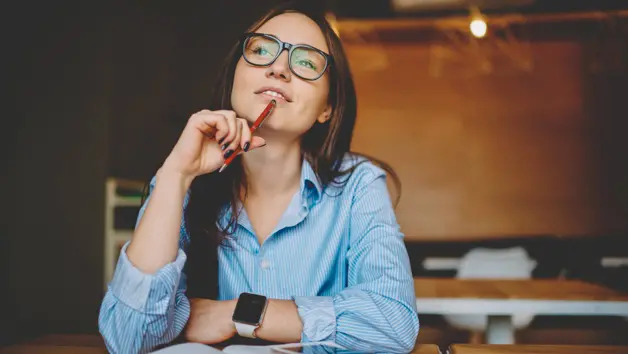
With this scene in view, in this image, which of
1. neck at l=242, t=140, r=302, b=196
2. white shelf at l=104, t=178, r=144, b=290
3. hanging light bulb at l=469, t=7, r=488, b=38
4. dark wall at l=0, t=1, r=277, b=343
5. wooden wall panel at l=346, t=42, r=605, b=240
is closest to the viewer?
neck at l=242, t=140, r=302, b=196

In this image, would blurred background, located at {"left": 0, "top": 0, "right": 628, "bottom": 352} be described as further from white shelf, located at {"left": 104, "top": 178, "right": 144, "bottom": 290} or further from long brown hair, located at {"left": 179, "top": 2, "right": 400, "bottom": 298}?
long brown hair, located at {"left": 179, "top": 2, "right": 400, "bottom": 298}

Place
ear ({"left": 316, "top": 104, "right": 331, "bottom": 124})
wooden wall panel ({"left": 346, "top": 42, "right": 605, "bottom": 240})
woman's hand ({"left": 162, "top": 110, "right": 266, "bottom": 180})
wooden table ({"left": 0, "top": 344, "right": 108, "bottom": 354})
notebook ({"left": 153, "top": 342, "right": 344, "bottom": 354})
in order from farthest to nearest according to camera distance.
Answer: wooden wall panel ({"left": 346, "top": 42, "right": 605, "bottom": 240}) < ear ({"left": 316, "top": 104, "right": 331, "bottom": 124}) < woman's hand ({"left": 162, "top": 110, "right": 266, "bottom": 180}) < wooden table ({"left": 0, "top": 344, "right": 108, "bottom": 354}) < notebook ({"left": 153, "top": 342, "right": 344, "bottom": 354})

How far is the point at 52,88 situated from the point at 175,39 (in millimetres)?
1646

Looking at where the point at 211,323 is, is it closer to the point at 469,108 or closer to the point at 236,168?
the point at 236,168

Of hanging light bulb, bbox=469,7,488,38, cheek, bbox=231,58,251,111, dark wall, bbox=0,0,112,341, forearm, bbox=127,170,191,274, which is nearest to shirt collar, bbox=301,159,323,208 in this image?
cheek, bbox=231,58,251,111

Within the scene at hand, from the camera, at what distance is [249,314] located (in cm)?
101

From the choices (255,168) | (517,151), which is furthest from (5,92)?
(517,151)

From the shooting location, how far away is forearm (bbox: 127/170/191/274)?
3.25ft

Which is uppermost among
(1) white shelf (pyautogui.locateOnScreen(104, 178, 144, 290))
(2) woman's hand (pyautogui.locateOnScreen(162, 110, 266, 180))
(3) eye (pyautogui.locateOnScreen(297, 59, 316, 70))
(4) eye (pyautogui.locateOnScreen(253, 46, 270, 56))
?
(4) eye (pyautogui.locateOnScreen(253, 46, 270, 56))

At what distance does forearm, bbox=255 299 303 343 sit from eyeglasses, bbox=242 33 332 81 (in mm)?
573

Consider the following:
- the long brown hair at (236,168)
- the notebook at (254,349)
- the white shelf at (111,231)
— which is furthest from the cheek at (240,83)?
the white shelf at (111,231)

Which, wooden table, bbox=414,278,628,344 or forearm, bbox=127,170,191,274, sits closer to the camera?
forearm, bbox=127,170,191,274

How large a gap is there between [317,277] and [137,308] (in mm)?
459

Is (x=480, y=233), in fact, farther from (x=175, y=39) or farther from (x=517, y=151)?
(x=175, y=39)
